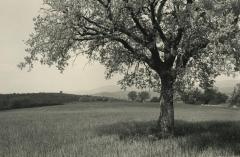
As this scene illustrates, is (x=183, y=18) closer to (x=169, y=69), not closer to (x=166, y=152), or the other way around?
(x=169, y=69)

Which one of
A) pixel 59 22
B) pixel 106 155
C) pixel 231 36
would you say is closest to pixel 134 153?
pixel 106 155

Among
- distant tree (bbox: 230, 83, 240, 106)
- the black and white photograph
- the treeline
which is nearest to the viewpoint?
the black and white photograph

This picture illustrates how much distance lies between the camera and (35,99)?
7894cm

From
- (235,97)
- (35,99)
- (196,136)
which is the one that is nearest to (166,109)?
(196,136)

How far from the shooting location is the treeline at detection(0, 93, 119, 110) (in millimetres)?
71562

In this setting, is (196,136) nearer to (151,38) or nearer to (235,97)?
(151,38)

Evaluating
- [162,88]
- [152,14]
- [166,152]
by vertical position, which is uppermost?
[152,14]

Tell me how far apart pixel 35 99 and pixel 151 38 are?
55350 millimetres

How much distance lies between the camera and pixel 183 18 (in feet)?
77.9

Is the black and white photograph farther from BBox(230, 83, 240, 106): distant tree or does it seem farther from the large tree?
BBox(230, 83, 240, 106): distant tree

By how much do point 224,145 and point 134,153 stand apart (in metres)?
5.80

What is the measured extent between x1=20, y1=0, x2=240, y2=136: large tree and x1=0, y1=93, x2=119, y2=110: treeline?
44.6 m

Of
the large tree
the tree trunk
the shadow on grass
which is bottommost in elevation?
the shadow on grass

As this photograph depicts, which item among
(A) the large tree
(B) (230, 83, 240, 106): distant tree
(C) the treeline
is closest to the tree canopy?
(A) the large tree
